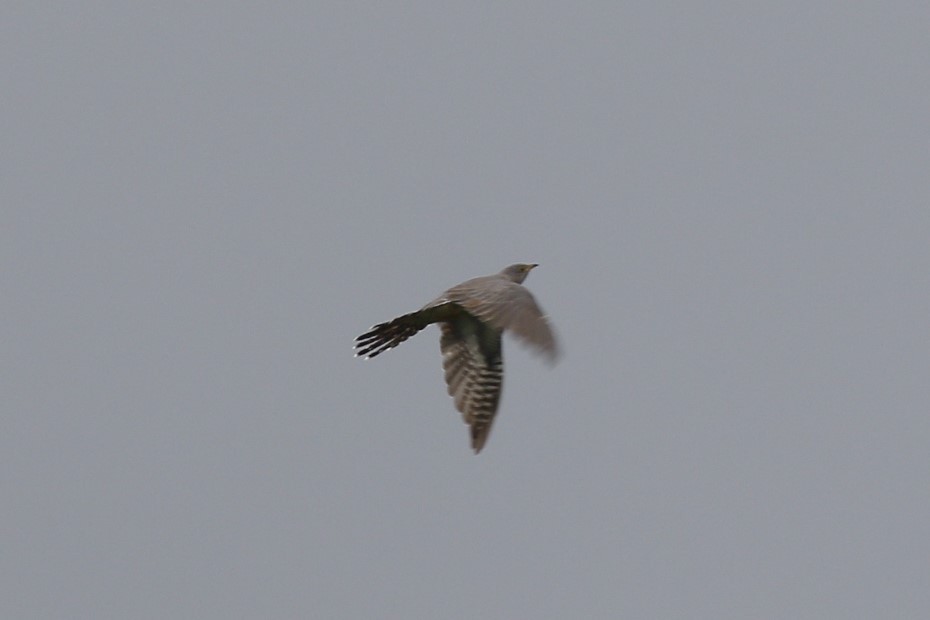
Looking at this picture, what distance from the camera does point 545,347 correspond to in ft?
46.5

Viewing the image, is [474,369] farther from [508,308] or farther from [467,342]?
[508,308]

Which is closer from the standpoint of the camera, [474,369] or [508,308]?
[508,308]

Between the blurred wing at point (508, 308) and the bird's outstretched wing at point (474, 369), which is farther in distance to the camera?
the bird's outstretched wing at point (474, 369)

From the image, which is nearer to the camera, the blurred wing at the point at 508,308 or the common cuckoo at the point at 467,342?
the blurred wing at the point at 508,308

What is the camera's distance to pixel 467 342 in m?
17.3

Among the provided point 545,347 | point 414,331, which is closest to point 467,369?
point 414,331

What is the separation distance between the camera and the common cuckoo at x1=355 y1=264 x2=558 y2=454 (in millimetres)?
16500

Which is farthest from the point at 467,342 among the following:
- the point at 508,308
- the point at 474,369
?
the point at 508,308

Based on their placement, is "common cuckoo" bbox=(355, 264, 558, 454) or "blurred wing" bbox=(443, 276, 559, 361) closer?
"blurred wing" bbox=(443, 276, 559, 361)

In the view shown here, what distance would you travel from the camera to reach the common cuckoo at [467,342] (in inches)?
650

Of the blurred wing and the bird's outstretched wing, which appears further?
the bird's outstretched wing

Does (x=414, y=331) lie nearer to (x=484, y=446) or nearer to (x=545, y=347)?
(x=484, y=446)

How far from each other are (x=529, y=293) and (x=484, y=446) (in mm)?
1642

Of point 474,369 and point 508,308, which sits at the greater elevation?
point 508,308
